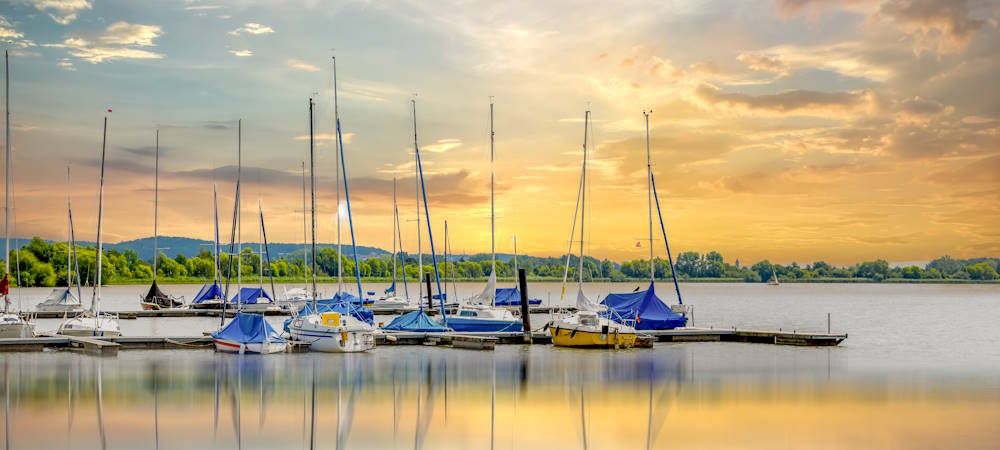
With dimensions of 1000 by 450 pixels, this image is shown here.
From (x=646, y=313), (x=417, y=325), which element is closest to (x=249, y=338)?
(x=417, y=325)

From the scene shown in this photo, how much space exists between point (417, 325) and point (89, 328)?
58.0ft

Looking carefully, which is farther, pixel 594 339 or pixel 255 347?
pixel 594 339

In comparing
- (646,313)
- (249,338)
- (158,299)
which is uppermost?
(646,313)

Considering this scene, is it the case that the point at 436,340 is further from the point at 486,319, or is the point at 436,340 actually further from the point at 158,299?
the point at 158,299

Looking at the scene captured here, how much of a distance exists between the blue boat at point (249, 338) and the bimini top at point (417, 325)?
386 inches

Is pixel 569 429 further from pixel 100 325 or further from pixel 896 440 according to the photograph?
pixel 100 325

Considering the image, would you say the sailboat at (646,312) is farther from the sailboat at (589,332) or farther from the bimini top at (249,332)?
the bimini top at (249,332)

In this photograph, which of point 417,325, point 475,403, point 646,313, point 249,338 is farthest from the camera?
point 646,313

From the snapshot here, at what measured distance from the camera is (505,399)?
31969mm

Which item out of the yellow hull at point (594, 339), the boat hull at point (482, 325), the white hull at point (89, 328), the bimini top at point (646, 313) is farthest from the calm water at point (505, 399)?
the bimini top at point (646, 313)

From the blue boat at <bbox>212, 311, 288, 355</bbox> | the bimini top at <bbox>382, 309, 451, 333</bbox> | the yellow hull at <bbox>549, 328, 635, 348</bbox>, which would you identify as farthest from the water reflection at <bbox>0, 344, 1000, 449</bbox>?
the bimini top at <bbox>382, 309, 451, 333</bbox>

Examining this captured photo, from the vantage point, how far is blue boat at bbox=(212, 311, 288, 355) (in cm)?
4588

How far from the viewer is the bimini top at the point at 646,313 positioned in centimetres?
5803

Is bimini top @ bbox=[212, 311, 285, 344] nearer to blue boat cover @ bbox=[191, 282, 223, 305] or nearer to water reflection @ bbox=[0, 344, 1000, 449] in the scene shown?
water reflection @ bbox=[0, 344, 1000, 449]
